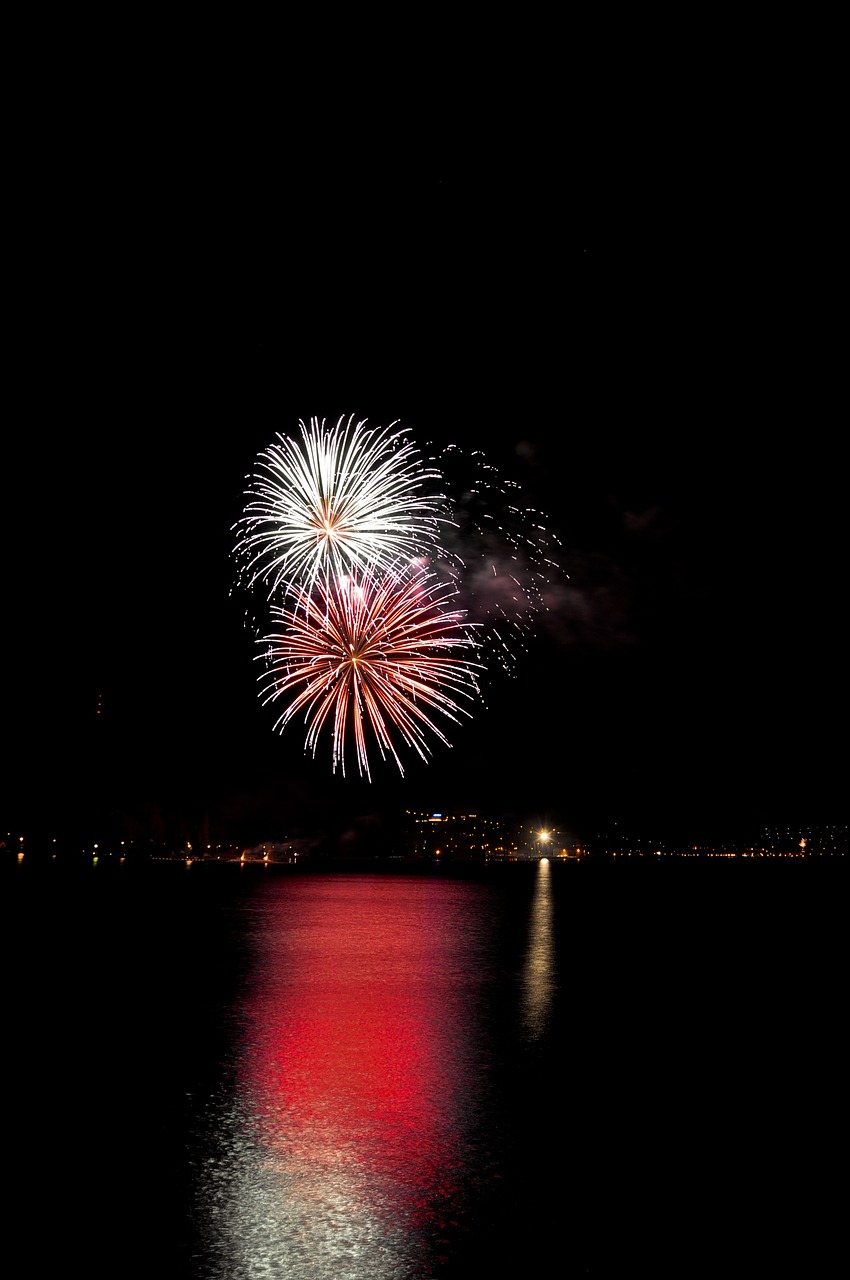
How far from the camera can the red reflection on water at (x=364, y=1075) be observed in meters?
6.18

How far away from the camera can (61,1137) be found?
709cm

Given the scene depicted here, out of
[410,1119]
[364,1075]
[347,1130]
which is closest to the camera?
[347,1130]

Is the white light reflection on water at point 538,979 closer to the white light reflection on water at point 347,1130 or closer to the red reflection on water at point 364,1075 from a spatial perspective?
the white light reflection on water at point 347,1130

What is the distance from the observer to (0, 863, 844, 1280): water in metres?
5.28

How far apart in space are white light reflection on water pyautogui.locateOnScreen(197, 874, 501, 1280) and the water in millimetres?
23

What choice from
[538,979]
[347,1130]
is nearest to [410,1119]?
[347,1130]

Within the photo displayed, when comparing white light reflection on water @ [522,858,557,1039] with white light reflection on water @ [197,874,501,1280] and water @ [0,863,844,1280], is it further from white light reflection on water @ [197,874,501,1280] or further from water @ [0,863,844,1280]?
white light reflection on water @ [197,874,501,1280]

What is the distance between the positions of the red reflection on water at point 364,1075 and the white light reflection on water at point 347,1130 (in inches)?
0.6

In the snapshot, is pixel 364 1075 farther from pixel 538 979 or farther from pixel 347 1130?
pixel 538 979

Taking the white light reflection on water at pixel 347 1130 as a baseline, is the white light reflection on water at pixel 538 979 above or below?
below

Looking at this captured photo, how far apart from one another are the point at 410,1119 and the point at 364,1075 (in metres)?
1.50

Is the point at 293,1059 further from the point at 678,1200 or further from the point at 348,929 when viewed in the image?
the point at 348,929

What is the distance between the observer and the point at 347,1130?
7.22m

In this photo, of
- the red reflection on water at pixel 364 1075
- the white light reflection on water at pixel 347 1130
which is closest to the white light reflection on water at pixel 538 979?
the white light reflection on water at pixel 347 1130
